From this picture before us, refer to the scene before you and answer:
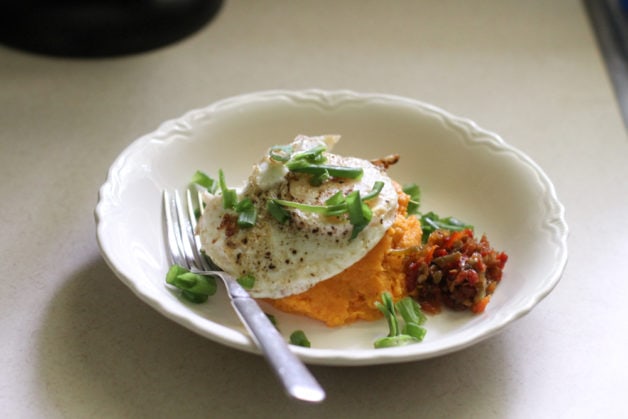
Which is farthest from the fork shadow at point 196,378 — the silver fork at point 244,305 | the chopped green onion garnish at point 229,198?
the chopped green onion garnish at point 229,198

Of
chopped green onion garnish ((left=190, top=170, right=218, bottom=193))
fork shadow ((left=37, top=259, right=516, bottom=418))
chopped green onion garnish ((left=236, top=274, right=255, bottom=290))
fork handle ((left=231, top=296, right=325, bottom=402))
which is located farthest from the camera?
chopped green onion garnish ((left=190, top=170, right=218, bottom=193))

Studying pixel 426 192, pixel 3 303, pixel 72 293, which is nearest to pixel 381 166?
pixel 426 192

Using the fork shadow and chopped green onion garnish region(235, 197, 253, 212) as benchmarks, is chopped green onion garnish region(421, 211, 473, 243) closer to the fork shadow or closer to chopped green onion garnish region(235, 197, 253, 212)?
the fork shadow

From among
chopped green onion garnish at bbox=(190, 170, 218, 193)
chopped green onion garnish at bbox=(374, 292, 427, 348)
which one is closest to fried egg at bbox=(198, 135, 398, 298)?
chopped green onion garnish at bbox=(374, 292, 427, 348)

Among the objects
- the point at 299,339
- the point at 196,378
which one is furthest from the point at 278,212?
the point at 196,378

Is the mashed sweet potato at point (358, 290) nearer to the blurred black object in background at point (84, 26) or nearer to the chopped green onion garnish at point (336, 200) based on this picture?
the chopped green onion garnish at point (336, 200)

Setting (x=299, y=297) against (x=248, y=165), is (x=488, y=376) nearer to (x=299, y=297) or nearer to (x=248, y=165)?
(x=299, y=297)
